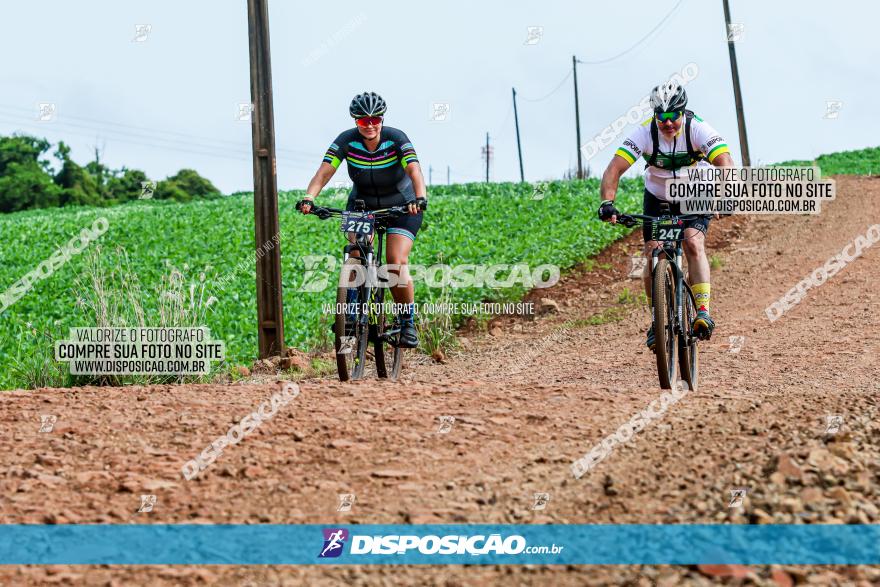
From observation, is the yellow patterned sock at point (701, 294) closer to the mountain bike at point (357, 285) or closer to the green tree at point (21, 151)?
the mountain bike at point (357, 285)

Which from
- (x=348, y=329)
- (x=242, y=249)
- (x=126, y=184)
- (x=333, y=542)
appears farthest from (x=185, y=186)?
(x=333, y=542)

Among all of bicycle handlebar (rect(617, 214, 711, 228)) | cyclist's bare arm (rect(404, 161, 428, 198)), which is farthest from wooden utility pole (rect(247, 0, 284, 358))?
bicycle handlebar (rect(617, 214, 711, 228))

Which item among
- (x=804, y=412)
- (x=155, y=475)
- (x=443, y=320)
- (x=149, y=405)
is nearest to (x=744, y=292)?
(x=443, y=320)

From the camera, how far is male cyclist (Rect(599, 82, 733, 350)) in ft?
23.9

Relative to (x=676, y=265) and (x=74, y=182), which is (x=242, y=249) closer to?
(x=676, y=265)

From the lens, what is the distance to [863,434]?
5105 mm

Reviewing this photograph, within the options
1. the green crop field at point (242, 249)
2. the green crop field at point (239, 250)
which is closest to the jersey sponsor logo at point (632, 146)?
the green crop field at point (239, 250)

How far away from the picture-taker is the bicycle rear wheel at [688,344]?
295 inches

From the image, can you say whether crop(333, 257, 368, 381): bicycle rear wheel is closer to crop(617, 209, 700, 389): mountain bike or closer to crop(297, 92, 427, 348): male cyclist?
crop(297, 92, 427, 348): male cyclist

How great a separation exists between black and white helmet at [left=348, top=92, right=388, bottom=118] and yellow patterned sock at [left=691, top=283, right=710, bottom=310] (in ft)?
10.4

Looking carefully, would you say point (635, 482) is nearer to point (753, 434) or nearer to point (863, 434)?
point (753, 434)

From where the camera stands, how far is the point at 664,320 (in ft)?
23.3

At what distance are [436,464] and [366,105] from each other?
157 inches

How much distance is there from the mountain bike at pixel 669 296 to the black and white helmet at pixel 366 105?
2.37 metres
